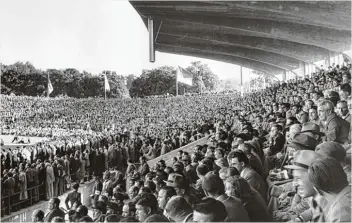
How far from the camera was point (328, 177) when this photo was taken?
235 cm

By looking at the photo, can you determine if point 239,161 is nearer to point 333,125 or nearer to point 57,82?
point 333,125

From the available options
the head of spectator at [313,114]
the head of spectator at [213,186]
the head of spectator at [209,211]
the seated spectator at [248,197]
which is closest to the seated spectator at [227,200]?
Result: the head of spectator at [213,186]

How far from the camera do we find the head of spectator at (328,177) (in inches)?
92.5

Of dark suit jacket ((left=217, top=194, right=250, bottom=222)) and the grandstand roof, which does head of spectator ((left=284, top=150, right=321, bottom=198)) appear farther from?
the grandstand roof

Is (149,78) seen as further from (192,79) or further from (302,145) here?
(302,145)

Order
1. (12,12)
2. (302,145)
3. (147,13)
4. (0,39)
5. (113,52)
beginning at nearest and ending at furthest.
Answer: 1. (302,145)
2. (12,12)
3. (0,39)
4. (113,52)
5. (147,13)

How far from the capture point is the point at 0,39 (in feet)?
33.2

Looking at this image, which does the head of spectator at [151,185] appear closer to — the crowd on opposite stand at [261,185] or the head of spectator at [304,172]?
the crowd on opposite stand at [261,185]

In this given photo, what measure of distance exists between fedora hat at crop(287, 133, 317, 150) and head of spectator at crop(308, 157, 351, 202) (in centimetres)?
142

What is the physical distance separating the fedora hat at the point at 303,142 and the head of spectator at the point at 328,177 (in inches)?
56.0

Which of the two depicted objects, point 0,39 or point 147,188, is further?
point 0,39

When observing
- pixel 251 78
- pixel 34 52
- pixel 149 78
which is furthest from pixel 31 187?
pixel 251 78

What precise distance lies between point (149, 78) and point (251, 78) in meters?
18.8

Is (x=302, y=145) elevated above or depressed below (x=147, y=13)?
below
